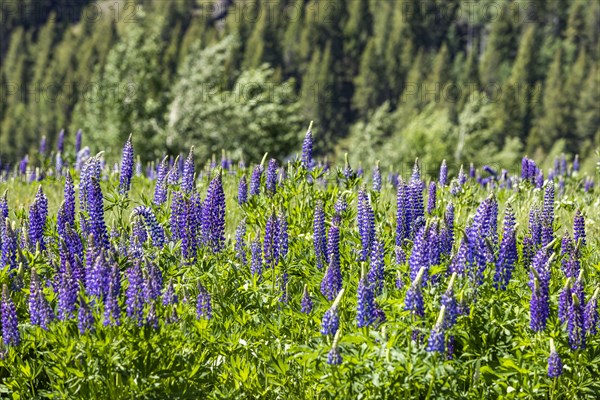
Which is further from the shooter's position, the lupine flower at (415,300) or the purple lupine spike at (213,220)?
the purple lupine spike at (213,220)

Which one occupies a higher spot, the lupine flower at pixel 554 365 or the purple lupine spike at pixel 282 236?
the purple lupine spike at pixel 282 236

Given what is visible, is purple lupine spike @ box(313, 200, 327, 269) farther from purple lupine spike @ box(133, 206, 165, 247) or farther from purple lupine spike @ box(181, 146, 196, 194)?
purple lupine spike @ box(181, 146, 196, 194)

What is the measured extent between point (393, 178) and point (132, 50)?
3831 cm

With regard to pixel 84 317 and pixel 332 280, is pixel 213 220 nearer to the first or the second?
pixel 332 280

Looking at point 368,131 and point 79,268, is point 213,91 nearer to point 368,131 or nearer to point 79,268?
point 368,131

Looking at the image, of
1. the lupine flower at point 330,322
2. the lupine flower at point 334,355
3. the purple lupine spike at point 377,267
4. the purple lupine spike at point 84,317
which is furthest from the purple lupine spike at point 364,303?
the purple lupine spike at point 84,317

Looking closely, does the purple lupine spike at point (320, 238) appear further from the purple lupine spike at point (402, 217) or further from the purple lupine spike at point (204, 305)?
the purple lupine spike at point (204, 305)

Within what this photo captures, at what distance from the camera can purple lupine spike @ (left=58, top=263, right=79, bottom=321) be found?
4266 mm

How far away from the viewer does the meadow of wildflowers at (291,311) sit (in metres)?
4.19

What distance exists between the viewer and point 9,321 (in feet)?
14.3

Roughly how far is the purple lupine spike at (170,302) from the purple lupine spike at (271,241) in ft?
2.59

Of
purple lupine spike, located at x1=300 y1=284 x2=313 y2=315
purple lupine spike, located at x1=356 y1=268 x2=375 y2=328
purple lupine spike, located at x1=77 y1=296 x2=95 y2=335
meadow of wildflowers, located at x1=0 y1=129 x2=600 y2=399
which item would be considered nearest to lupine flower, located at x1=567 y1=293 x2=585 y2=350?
meadow of wildflowers, located at x1=0 y1=129 x2=600 y2=399

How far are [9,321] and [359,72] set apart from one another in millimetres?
142879

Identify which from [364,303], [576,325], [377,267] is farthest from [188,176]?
[576,325]
